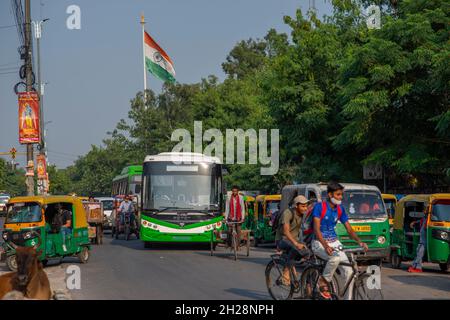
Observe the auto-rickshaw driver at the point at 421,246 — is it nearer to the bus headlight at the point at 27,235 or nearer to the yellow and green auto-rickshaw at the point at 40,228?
the yellow and green auto-rickshaw at the point at 40,228

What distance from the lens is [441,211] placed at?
1930cm

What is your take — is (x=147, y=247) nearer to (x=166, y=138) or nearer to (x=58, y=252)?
(x=58, y=252)

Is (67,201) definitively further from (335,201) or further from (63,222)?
(335,201)

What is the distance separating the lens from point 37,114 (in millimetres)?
32938

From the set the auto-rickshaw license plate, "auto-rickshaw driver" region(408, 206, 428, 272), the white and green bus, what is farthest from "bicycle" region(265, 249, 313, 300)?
the white and green bus

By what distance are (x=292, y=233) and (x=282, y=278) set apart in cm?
98

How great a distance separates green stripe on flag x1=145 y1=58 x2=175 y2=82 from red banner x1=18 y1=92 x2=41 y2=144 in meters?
37.5

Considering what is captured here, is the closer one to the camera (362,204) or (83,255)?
(362,204)

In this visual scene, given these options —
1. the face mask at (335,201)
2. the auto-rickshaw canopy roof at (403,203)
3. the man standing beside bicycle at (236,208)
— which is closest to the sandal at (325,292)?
the face mask at (335,201)

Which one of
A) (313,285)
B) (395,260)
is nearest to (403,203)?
(395,260)

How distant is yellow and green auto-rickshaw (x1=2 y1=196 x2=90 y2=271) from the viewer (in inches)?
786

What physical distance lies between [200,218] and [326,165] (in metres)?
11.0

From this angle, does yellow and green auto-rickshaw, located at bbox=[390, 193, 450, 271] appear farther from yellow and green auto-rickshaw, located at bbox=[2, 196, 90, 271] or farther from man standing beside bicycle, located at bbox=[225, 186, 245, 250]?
yellow and green auto-rickshaw, located at bbox=[2, 196, 90, 271]
